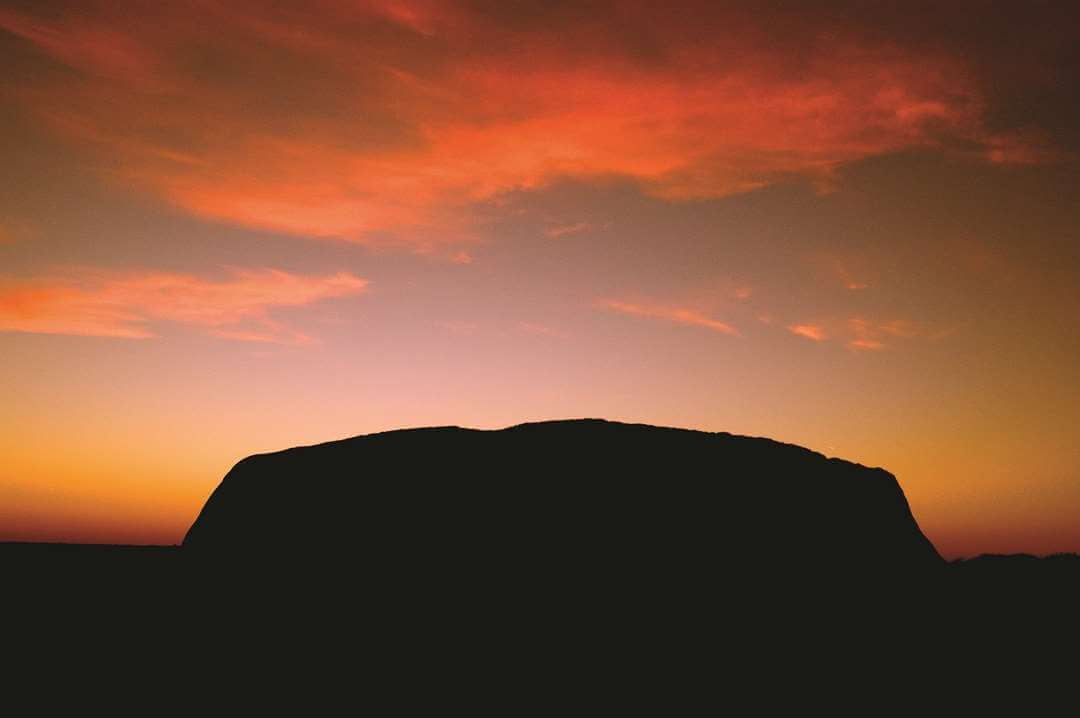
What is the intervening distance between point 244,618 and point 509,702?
2978 mm

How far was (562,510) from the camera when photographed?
819 cm

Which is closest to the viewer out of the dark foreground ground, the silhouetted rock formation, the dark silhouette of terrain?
the dark foreground ground

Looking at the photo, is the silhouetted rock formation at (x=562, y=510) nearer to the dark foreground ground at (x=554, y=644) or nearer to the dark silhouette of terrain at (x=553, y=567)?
the dark silhouette of terrain at (x=553, y=567)

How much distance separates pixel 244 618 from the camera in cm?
830

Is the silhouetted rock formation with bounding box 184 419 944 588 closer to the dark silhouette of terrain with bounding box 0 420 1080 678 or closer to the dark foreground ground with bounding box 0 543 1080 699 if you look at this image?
the dark silhouette of terrain with bounding box 0 420 1080 678

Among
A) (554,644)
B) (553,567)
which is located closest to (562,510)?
(553,567)

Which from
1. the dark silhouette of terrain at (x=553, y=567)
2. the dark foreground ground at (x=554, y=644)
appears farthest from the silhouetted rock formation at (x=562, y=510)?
the dark foreground ground at (x=554, y=644)

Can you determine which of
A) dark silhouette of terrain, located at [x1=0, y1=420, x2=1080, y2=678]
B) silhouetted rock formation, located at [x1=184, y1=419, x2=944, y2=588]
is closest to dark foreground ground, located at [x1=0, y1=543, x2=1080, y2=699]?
dark silhouette of terrain, located at [x1=0, y1=420, x2=1080, y2=678]

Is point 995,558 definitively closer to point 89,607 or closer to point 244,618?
point 244,618

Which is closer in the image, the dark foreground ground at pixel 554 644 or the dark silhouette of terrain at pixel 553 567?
the dark foreground ground at pixel 554 644

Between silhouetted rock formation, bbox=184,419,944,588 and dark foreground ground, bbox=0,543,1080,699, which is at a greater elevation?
silhouetted rock formation, bbox=184,419,944,588

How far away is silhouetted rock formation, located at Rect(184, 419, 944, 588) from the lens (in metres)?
7.91

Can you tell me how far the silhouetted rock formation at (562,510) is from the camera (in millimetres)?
7914

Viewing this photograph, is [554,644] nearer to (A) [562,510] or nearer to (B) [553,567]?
(B) [553,567]
